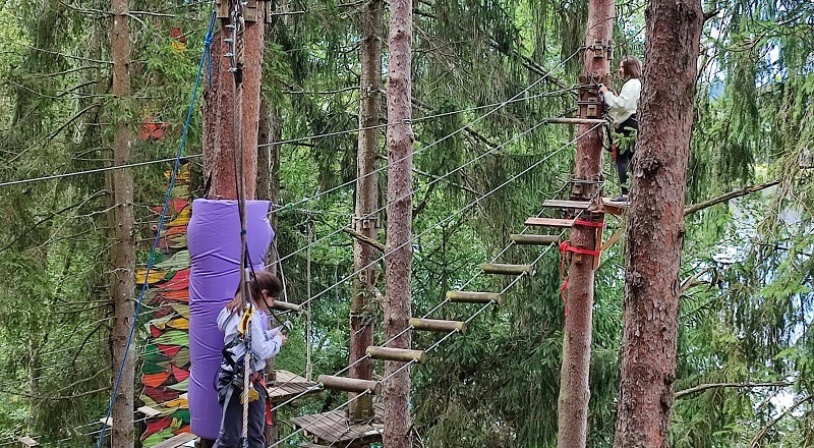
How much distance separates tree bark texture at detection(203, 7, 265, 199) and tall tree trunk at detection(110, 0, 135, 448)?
108 inches

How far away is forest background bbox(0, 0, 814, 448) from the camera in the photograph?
460 cm

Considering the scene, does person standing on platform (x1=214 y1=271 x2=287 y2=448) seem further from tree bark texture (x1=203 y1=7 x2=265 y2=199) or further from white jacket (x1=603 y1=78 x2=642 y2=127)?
white jacket (x1=603 y1=78 x2=642 y2=127)

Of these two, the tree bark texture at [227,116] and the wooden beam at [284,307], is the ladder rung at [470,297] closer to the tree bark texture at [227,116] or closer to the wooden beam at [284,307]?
the wooden beam at [284,307]

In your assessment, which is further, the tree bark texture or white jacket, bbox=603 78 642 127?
white jacket, bbox=603 78 642 127

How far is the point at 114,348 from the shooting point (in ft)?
24.1

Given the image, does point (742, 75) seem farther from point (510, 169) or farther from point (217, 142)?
point (510, 169)

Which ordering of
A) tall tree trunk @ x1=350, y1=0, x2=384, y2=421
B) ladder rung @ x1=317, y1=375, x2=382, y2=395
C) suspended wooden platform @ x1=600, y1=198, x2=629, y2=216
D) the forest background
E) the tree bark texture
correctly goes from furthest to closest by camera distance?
tall tree trunk @ x1=350, y1=0, x2=384, y2=421, suspended wooden platform @ x1=600, y1=198, x2=629, y2=216, the forest background, ladder rung @ x1=317, y1=375, x2=382, y2=395, the tree bark texture

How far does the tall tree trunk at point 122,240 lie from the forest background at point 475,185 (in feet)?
0.39

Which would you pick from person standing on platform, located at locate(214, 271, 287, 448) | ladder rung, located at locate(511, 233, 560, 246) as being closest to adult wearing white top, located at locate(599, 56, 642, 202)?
ladder rung, located at locate(511, 233, 560, 246)

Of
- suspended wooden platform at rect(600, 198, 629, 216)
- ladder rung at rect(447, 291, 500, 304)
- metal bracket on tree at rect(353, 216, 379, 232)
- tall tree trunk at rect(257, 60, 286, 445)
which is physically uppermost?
tall tree trunk at rect(257, 60, 286, 445)

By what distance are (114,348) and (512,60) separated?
4909mm

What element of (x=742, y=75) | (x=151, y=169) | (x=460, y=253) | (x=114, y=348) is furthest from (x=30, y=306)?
(x=460, y=253)

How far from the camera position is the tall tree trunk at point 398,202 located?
6.14 meters

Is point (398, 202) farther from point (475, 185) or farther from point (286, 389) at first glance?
point (475, 185)
